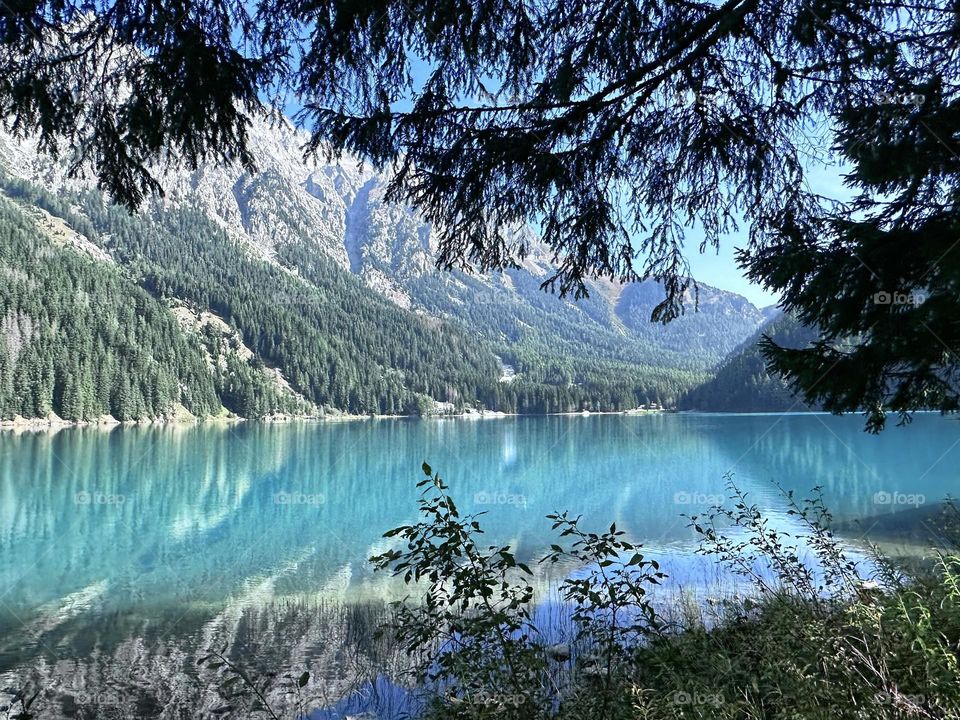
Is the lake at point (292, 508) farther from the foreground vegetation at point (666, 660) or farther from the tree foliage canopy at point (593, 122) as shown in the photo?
the tree foliage canopy at point (593, 122)

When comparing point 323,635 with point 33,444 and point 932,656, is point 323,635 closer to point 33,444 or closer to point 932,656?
point 932,656

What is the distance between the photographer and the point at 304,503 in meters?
23.1

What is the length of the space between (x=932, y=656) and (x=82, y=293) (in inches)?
4486

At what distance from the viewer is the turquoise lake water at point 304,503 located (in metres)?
11.3

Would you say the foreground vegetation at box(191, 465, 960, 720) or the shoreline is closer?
the foreground vegetation at box(191, 465, 960, 720)

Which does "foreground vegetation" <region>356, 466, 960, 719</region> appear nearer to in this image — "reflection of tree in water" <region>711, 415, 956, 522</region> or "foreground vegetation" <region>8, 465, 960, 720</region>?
"foreground vegetation" <region>8, 465, 960, 720</region>

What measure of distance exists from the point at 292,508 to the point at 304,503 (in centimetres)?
138

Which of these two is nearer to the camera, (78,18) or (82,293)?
(78,18)

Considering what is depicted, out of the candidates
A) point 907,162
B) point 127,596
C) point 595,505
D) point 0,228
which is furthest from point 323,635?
point 0,228

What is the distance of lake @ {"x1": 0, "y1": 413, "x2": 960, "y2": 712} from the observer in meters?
10.2

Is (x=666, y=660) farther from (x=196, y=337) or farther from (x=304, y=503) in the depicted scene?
(x=196, y=337)

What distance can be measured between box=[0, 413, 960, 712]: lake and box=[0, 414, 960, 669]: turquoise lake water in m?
0.08

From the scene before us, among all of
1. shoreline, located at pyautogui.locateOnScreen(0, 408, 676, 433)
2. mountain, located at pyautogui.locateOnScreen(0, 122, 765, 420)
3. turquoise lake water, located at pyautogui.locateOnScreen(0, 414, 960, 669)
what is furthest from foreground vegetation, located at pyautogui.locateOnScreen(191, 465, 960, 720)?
shoreline, located at pyautogui.locateOnScreen(0, 408, 676, 433)

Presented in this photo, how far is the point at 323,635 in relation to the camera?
7.80m
